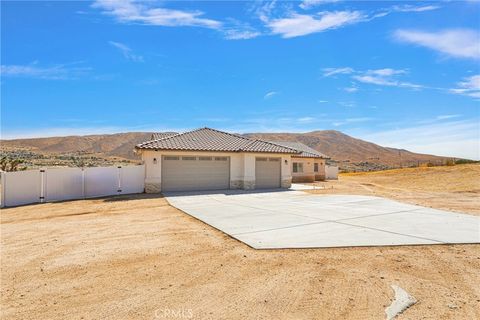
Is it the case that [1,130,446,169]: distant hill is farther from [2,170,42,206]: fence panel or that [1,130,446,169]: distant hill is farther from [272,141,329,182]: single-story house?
[2,170,42,206]: fence panel

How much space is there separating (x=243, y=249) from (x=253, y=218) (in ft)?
13.3

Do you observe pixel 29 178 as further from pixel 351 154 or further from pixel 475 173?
pixel 351 154

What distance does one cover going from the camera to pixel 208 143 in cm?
2370

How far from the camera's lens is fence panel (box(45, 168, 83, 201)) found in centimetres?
1758

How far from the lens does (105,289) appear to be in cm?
498

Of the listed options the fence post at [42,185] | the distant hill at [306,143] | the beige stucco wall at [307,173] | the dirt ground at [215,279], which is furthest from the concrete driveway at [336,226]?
the distant hill at [306,143]

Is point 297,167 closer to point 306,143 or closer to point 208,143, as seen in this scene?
point 208,143

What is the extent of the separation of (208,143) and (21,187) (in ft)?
38.8

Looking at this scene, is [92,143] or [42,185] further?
[92,143]

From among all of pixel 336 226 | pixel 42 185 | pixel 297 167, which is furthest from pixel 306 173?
pixel 336 226

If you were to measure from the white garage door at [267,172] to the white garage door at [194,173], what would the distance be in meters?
2.61

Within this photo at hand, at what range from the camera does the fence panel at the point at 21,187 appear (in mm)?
16312

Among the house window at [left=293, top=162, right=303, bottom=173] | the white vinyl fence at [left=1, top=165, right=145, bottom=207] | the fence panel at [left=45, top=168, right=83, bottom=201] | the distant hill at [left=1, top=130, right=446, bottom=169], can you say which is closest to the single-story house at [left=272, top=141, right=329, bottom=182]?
the house window at [left=293, top=162, right=303, bottom=173]

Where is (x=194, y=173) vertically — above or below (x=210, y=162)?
below
